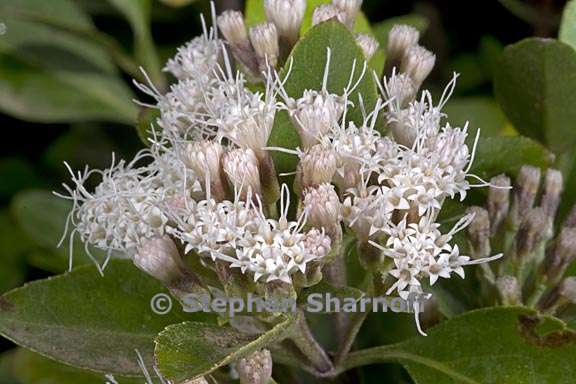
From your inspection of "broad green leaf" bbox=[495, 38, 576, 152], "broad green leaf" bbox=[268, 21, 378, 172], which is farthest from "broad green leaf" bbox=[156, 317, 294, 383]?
"broad green leaf" bbox=[495, 38, 576, 152]

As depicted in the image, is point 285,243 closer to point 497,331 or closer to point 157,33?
point 497,331

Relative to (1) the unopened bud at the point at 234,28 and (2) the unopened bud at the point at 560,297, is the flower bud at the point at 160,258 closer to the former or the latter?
(1) the unopened bud at the point at 234,28

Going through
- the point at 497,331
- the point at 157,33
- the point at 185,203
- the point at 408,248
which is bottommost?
the point at 497,331

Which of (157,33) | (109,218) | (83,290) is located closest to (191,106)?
(109,218)

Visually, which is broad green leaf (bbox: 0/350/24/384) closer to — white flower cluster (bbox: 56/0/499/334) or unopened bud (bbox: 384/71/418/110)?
white flower cluster (bbox: 56/0/499/334)

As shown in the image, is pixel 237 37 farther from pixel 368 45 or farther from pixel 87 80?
pixel 87 80
